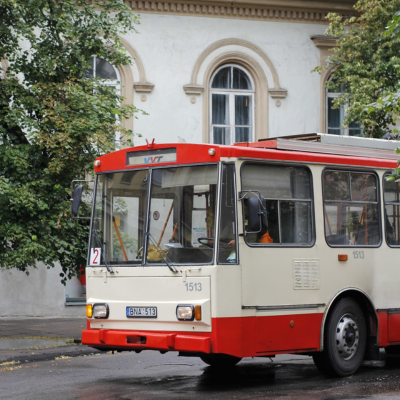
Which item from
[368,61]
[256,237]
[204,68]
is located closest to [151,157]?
[256,237]

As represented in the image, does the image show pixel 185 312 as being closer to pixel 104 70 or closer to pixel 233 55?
pixel 104 70

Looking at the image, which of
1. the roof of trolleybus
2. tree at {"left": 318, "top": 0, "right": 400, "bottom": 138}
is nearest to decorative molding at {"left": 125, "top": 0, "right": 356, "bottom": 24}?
tree at {"left": 318, "top": 0, "right": 400, "bottom": 138}

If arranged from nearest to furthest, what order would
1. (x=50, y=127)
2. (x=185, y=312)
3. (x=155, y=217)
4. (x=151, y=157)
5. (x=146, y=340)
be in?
(x=185, y=312)
(x=146, y=340)
(x=155, y=217)
(x=151, y=157)
(x=50, y=127)

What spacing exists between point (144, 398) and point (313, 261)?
2.68 m

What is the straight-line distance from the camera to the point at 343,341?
9766 millimetres

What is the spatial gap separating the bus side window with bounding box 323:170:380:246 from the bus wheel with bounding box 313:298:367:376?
82cm

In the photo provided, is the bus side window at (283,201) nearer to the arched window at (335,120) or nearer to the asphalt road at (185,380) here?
the asphalt road at (185,380)

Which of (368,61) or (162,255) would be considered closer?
(162,255)

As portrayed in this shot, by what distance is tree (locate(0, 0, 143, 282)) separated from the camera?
44.0ft

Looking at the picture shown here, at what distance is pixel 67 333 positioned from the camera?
1558cm

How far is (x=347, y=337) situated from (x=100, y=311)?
305cm

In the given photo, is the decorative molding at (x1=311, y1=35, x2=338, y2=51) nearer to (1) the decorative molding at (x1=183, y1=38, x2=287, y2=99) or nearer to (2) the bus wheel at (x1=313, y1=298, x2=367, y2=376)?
(1) the decorative molding at (x1=183, y1=38, x2=287, y2=99)

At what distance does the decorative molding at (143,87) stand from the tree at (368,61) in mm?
4520

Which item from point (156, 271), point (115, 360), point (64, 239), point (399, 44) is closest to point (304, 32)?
point (399, 44)
